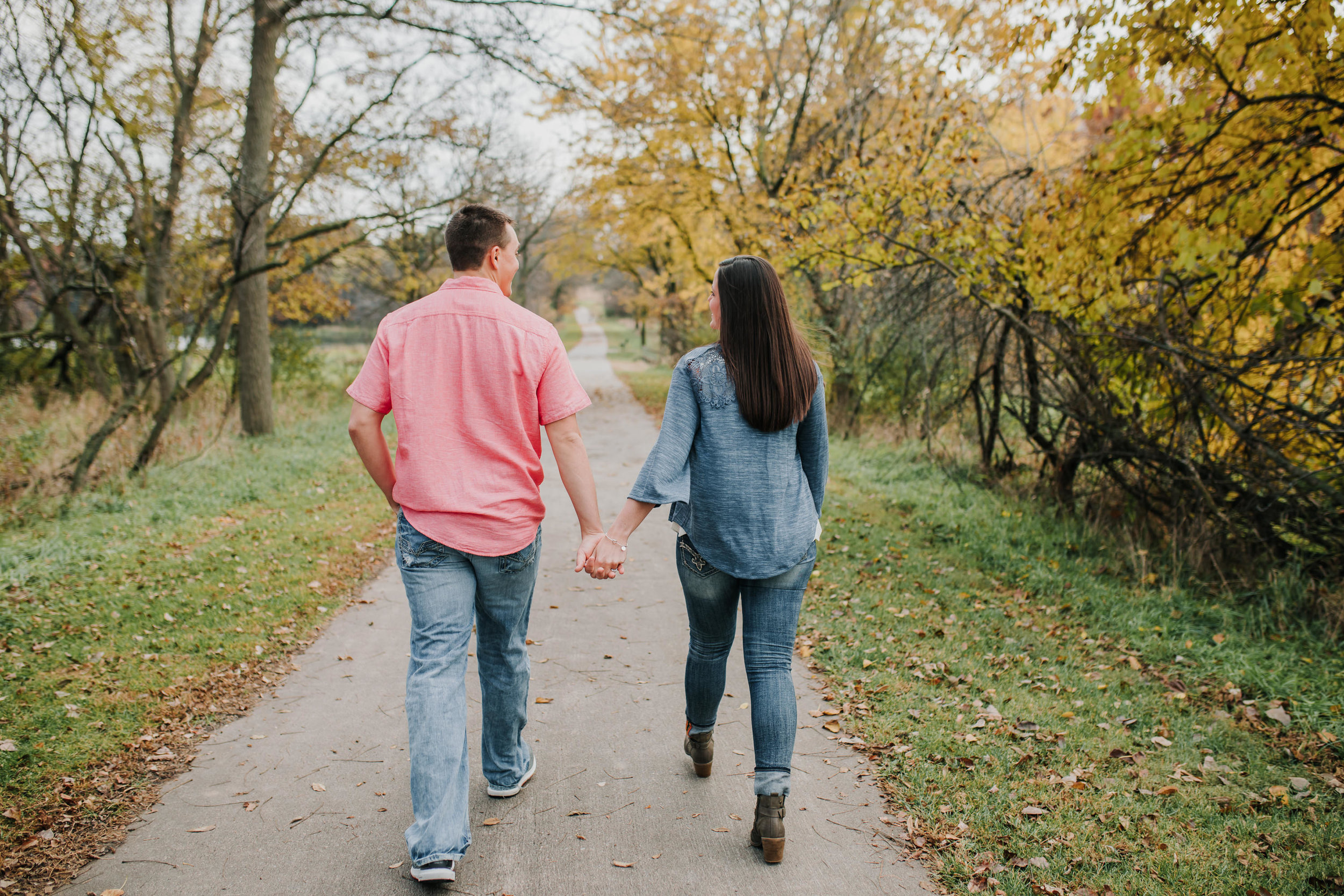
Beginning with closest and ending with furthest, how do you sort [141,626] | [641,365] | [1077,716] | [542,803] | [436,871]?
[436,871]
[542,803]
[1077,716]
[141,626]
[641,365]

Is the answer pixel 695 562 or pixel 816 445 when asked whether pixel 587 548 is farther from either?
pixel 816 445

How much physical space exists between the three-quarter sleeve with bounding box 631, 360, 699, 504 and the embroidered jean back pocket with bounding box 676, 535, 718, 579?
0.63 feet

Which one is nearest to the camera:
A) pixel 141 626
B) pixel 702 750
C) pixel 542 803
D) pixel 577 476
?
pixel 577 476

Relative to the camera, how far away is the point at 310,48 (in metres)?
11.3

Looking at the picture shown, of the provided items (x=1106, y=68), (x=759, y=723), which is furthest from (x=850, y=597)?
(x=1106, y=68)

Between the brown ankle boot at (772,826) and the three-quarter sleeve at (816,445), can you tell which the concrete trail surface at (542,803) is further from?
the three-quarter sleeve at (816,445)

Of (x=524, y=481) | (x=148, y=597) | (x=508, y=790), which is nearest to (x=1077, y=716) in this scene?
(x=508, y=790)

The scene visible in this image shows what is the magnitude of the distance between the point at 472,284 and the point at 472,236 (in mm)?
177

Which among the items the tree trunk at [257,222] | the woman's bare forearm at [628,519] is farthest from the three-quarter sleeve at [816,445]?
the tree trunk at [257,222]

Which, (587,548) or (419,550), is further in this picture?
(587,548)

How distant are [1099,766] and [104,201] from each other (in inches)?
447

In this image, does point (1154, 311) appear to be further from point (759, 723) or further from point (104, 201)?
point (104, 201)

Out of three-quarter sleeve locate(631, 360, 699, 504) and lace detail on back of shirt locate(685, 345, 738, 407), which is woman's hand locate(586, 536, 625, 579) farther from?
lace detail on back of shirt locate(685, 345, 738, 407)

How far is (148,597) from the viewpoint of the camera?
500cm
